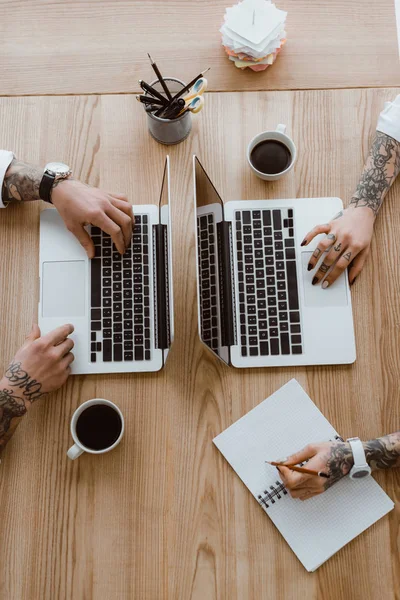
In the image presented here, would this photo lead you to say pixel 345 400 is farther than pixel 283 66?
No

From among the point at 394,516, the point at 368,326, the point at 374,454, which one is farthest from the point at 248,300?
Answer: the point at 394,516

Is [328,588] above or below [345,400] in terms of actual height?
below

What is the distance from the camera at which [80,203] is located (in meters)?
1.25

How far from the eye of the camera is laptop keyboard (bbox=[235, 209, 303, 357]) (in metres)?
1.23

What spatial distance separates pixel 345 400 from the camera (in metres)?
1.21

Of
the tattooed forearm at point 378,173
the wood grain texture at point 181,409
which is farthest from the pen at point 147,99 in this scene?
the tattooed forearm at point 378,173

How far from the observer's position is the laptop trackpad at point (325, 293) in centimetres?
125

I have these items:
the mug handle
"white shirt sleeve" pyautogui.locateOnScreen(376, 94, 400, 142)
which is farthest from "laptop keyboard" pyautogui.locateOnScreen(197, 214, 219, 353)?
"white shirt sleeve" pyautogui.locateOnScreen(376, 94, 400, 142)

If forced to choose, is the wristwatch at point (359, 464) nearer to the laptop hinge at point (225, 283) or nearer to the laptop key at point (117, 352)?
the laptop hinge at point (225, 283)

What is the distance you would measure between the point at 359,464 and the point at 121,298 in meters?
0.61

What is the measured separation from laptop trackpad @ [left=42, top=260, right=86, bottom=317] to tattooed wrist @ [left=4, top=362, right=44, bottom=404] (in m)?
0.14

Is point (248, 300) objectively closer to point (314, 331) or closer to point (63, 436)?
point (314, 331)

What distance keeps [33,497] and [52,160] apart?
0.75 m

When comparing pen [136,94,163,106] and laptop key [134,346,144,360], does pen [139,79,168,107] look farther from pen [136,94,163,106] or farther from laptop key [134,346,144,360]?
laptop key [134,346,144,360]
